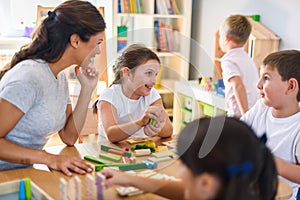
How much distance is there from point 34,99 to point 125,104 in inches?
13.1

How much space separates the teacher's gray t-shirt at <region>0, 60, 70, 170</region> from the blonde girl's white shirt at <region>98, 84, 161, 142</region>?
0.15m

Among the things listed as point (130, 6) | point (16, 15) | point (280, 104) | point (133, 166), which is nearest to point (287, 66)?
point (280, 104)

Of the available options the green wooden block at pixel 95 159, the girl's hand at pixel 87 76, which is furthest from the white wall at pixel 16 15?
the green wooden block at pixel 95 159

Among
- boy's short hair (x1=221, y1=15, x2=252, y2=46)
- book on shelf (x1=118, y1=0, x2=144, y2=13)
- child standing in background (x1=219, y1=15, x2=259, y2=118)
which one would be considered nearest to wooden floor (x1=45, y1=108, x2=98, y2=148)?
child standing in background (x1=219, y1=15, x2=259, y2=118)

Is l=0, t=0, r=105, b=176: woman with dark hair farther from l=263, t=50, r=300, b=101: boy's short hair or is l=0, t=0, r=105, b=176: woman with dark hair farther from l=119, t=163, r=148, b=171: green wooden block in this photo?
l=263, t=50, r=300, b=101: boy's short hair

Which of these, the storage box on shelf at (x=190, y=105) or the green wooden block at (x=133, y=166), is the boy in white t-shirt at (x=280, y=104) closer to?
the storage box on shelf at (x=190, y=105)

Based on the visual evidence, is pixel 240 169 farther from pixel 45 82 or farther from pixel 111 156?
pixel 45 82

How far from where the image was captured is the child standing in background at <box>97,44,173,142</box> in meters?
1.22

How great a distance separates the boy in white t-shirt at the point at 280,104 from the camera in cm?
134

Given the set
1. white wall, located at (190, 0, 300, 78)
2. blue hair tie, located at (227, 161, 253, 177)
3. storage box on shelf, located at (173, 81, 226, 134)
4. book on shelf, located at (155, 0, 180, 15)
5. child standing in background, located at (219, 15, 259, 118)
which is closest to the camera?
blue hair tie, located at (227, 161, 253, 177)

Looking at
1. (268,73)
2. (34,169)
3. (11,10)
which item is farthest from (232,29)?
(11,10)

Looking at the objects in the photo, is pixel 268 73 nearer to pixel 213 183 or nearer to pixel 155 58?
pixel 155 58

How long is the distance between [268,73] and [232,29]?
0.97 meters

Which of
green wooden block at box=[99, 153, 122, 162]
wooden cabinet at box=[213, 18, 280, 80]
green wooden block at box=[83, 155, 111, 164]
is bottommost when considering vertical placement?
green wooden block at box=[83, 155, 111, 164]
